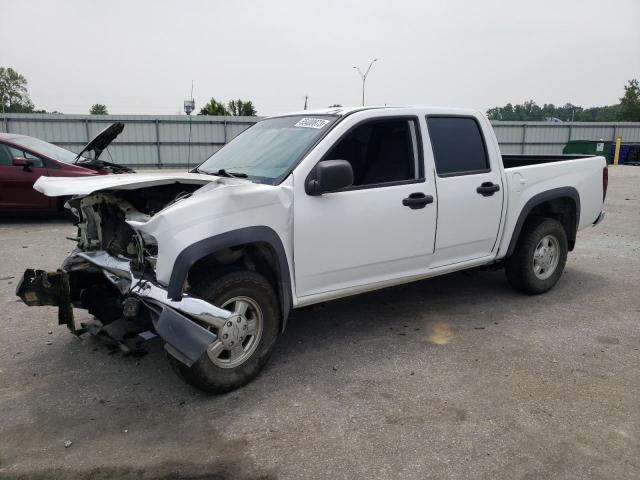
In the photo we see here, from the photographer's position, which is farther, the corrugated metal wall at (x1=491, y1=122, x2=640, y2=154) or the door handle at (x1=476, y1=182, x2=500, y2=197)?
the corrugated metal wall at (x1=491, y1=122, x2=640, y2=154)

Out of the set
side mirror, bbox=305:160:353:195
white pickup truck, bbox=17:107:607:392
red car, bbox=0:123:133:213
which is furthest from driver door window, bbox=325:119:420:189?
red car, bbox=0:123:133:213

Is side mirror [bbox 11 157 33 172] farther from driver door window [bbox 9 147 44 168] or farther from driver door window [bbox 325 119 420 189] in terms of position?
driver door window [bbox 325 119 420 189]

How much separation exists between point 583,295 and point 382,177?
9.10 feet

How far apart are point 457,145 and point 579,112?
459 feet

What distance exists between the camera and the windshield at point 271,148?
3.85m

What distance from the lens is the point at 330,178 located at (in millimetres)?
3539

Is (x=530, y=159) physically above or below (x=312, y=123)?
below

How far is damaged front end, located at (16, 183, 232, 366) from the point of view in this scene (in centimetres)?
304

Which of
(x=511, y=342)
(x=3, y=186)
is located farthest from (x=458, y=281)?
(x=3, y=186)

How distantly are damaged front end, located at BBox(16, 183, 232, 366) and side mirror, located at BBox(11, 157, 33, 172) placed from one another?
19.8ft

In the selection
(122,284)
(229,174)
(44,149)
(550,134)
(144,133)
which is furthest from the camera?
(550,134)

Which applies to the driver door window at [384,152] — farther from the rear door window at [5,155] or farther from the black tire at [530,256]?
the rear door window at [5,155]

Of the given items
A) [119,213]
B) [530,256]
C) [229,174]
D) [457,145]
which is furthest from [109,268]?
[530,256]

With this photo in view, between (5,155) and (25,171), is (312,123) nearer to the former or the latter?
(25,171)
